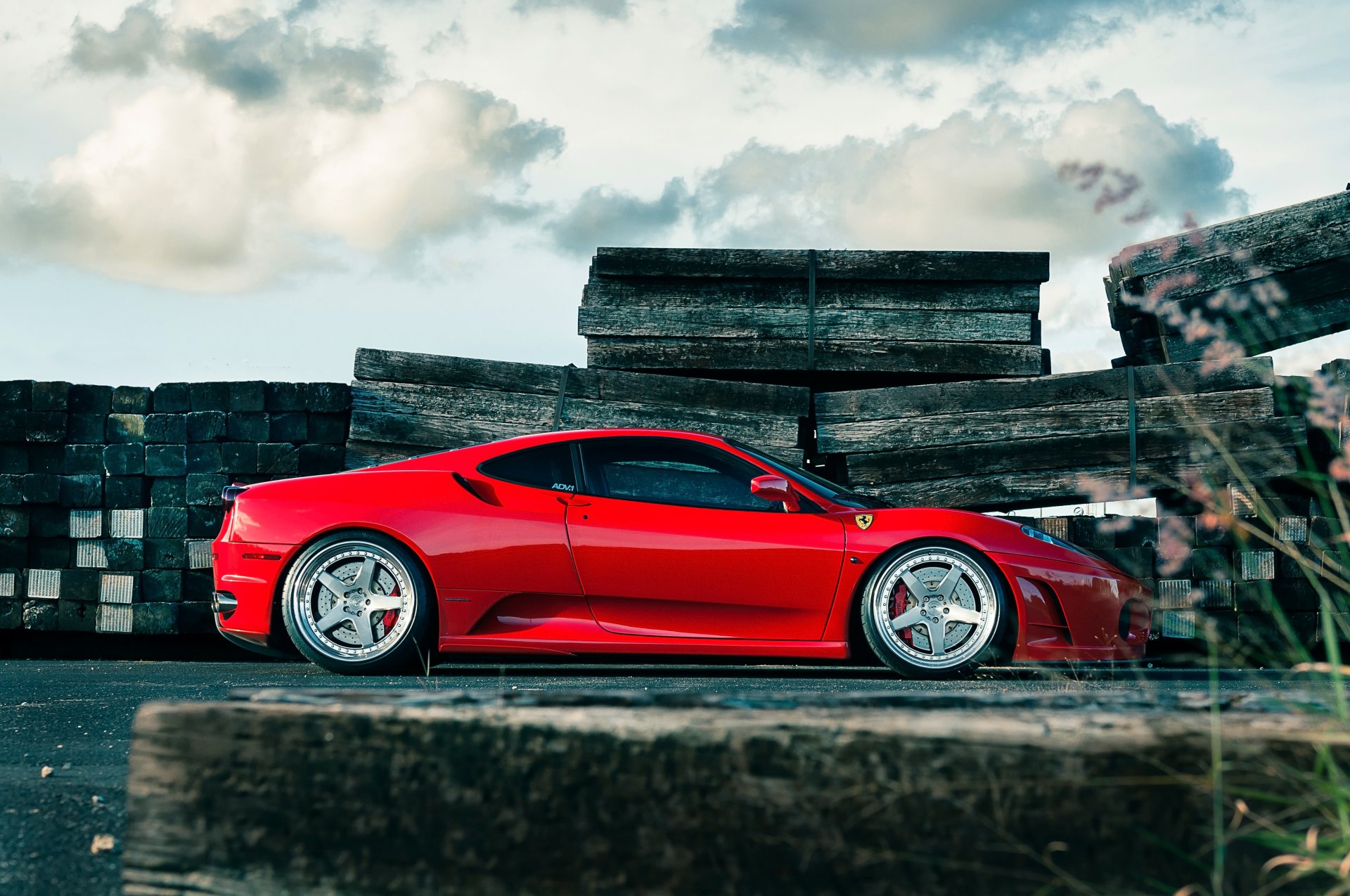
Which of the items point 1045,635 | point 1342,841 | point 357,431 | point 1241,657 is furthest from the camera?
point 357,431

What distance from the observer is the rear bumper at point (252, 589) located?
592cm

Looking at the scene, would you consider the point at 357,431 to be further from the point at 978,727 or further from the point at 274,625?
the point at 978,727

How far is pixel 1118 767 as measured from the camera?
1.72 meters

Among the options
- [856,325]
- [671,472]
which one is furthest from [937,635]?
[856,325]

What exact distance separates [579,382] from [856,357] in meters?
1.77

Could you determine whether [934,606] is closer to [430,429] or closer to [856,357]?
[856,357]

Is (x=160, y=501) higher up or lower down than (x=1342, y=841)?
higher up

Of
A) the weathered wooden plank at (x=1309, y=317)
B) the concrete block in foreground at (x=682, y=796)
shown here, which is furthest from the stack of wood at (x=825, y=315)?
the concrete block in foreground at (x=682, y=796)

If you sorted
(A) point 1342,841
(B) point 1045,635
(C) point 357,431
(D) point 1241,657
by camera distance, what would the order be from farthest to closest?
(C) point 357,431
(B) point 1045,635
(D) point 1241,657
(A) point 1342,841

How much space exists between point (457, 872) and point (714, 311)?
653cm

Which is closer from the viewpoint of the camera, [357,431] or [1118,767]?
[1118,767]

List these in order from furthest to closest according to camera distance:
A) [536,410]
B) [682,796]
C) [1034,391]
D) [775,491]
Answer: [536,410]
[1034,391]
[775,491]
[682,796]

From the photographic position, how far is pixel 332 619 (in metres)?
5.86

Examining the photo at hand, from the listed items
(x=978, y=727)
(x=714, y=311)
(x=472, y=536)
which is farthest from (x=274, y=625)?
(x=978, y=727)
